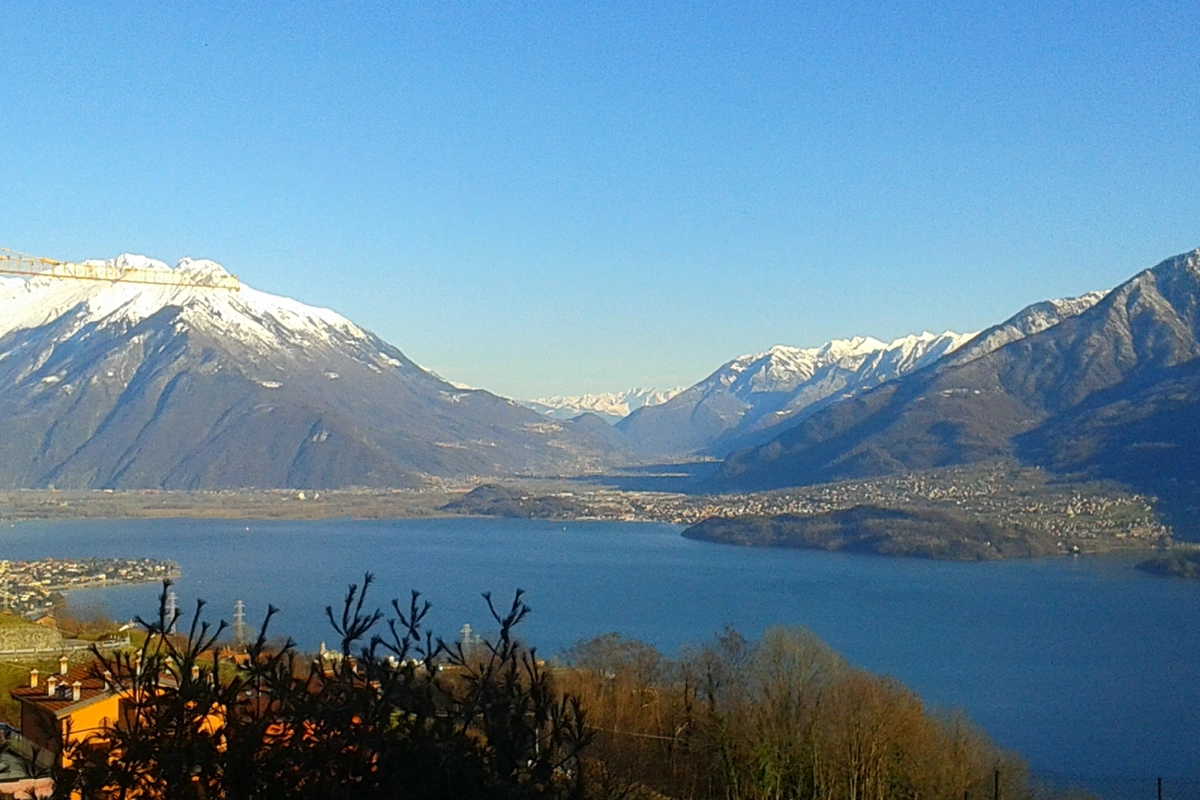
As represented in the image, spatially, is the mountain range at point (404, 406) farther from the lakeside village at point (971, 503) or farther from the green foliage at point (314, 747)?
the green foliage at point (314, 747)

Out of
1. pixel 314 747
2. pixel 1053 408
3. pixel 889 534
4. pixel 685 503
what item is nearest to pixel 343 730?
pixel 314 747

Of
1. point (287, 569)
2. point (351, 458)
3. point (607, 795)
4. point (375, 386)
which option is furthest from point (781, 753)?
point (375, 386)

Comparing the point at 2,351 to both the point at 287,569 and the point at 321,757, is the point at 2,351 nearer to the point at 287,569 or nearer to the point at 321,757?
the point at 287,569

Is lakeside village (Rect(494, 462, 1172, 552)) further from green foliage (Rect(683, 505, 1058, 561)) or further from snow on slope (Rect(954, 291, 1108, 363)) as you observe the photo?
snow on slope (Rect(954, 291, 1108, 363))

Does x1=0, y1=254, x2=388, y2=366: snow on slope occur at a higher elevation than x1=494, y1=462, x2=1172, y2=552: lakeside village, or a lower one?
higher

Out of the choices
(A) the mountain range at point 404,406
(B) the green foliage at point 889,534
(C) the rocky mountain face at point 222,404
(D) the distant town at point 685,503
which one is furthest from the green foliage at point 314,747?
(C) the rocky mountain face at point 222,404

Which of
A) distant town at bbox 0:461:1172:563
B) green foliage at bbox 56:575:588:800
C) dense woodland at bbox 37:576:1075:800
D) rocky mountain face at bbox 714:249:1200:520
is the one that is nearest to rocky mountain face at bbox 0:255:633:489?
distant town at bbox 0:461:1172:563

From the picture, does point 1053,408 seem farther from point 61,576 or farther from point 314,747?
point 314,747
